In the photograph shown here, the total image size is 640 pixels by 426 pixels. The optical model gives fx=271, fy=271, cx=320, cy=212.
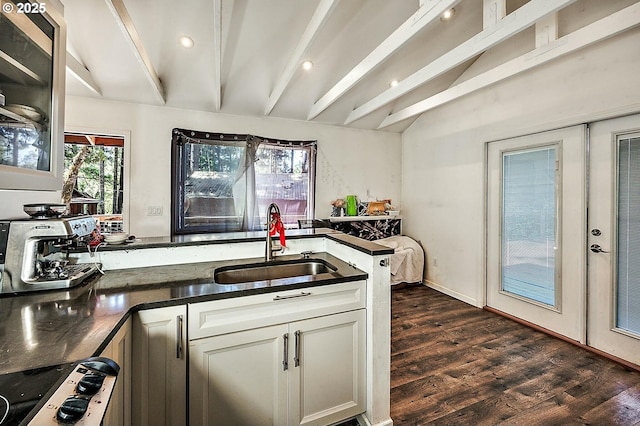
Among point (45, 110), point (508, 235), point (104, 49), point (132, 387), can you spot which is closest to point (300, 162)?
point (104, 49)

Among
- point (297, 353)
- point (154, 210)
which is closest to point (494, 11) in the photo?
point (297, 353)

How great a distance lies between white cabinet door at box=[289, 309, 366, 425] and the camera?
57.1 inches

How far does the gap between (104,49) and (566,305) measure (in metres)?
4.96

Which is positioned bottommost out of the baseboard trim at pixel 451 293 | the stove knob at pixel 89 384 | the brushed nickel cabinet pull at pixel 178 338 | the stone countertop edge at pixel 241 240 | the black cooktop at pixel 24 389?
the baseboard trim at pixel 451 293

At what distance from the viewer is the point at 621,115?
7.29 ft

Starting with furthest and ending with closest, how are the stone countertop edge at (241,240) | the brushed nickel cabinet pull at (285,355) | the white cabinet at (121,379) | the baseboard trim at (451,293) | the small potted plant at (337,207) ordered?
the small potted plant at (337,207) < the baseboard trim at (451,293) < the stone countertop edge at (241,240) < the brushed nickel cabinet pull at (285,355) < the white cabinet at (121,379)

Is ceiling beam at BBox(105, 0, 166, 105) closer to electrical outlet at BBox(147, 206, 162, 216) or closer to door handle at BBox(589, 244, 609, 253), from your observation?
electrical outlet at BBox(147, 206, 162, 216)

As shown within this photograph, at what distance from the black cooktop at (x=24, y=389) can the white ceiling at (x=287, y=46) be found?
Result: 201cm

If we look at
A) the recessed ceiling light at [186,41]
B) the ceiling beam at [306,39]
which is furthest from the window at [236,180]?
the recessed ceiling light at [186,41]

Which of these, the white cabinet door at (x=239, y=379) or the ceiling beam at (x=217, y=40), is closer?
the white cabinet door at (x=239, y=379)

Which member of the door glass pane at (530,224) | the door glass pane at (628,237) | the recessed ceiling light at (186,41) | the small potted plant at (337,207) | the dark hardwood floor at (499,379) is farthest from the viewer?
the small potted plant at (337,207)

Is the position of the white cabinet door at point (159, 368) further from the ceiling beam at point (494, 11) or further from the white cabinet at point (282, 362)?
the ceiling beam at point (494, 11)

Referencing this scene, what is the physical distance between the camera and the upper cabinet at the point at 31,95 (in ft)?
3.21

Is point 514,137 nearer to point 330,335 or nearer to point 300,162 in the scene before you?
point 300,162
